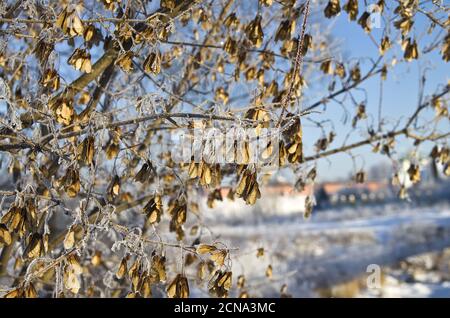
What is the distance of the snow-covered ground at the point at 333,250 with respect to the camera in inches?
371

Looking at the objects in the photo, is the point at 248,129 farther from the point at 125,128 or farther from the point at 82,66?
the point at 125,128

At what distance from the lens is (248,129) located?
65.9 inches

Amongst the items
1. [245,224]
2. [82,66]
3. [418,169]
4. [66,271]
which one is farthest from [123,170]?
[245,224]

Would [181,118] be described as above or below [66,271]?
above

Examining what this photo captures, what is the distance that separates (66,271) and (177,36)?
96.4 inches

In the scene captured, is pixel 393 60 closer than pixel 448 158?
No

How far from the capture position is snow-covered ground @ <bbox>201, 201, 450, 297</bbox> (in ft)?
30.9

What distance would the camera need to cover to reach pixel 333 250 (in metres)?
17.8

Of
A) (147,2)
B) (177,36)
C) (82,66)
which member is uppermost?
(177,36)

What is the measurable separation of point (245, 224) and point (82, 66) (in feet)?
84.6

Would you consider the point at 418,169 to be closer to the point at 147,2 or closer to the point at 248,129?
the point at 248,129

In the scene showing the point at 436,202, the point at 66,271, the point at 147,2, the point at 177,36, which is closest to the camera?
the point at 66,271

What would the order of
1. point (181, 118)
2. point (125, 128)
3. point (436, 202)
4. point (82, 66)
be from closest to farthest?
point (181, 118) → point (82, 66) → point (125, 128) → point (436, 202)
